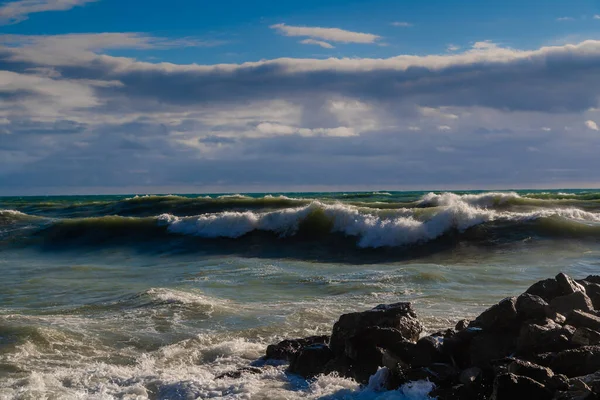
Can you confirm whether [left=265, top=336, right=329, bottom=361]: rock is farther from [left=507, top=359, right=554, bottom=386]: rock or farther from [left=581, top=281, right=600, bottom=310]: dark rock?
[left=581, top=281, right=600, bottom=310]: dark rock

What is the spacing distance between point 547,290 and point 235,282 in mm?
8207

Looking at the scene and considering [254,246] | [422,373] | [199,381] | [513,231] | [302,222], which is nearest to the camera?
[422,373]

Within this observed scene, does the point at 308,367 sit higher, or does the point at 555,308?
the point at 555,308

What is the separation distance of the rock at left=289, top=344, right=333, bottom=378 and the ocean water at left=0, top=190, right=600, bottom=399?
0.64ft

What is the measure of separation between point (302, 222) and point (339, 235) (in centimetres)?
232

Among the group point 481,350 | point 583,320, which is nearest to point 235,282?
point 481,350

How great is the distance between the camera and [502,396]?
6152 mm

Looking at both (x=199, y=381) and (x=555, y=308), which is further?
(x=555, y=308)

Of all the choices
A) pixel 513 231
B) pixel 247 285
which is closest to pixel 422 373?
pixel 247 285

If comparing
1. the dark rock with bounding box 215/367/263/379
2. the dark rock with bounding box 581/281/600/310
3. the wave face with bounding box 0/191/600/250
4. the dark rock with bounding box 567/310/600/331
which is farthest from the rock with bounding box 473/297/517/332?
the wave face with bounding box 0/191/600/250

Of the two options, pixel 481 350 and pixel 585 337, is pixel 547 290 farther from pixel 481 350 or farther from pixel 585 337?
pixel 481 350

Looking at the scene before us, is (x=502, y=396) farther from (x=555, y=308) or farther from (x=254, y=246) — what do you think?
(x=254, y=246)

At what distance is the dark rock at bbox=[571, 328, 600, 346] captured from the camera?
287 inches

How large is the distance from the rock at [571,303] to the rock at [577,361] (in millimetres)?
1751
